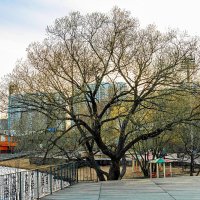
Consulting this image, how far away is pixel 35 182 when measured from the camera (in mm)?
14047

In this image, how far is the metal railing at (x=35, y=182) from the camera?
11809 millimetres

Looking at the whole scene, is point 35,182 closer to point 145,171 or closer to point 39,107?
point 39,107

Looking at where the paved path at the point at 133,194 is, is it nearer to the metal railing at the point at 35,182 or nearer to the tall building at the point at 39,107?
the metal railing at the point at 35,182

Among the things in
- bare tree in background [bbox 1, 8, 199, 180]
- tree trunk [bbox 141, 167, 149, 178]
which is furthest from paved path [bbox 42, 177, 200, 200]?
tree trunk [bbox 141, 167, 149, 178]

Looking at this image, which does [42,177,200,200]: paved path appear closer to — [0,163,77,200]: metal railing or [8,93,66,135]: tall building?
[0,163,77,200]: metal railing

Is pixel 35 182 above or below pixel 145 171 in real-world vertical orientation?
above

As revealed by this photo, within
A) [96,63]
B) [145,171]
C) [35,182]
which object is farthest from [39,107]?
[145,171]

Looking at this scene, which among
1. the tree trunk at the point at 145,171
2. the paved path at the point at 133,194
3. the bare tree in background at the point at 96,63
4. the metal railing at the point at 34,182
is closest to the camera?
the metal railing at the point at 34,182

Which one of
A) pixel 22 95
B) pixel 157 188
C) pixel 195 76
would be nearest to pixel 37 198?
pixel 157 188

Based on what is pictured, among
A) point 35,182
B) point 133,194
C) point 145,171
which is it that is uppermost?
point 35,182

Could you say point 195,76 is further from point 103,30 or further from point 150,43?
point 103,30

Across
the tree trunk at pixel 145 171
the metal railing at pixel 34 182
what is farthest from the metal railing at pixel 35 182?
the tree trunk at pixel 145 171

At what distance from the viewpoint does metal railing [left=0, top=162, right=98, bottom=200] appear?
11809 millimetres

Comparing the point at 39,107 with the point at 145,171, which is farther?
the point at 145,171
